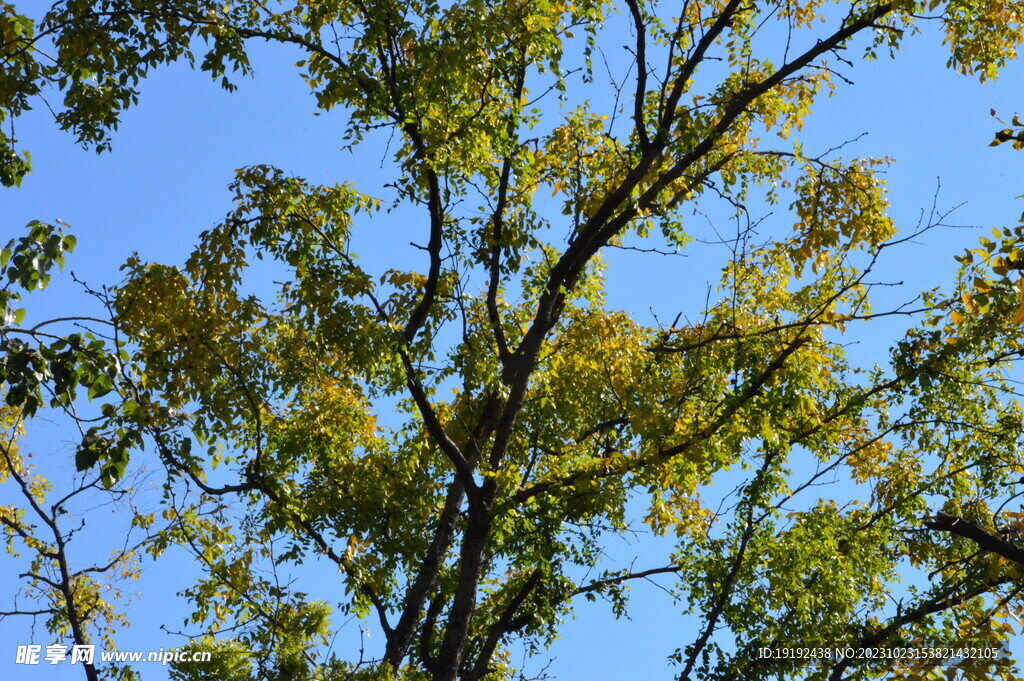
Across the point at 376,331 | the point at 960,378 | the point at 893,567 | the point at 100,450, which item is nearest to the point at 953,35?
the point at 960,378

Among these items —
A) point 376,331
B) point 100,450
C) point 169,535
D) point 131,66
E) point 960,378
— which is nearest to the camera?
point 100,450

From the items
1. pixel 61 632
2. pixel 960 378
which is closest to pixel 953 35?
pixel 960 378

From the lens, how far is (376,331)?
29.2ft

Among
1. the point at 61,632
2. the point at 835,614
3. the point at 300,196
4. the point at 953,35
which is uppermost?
the point at 953,35

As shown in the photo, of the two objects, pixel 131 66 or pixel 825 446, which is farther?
pixel 825 446

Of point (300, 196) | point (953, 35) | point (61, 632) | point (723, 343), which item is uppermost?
point (953, 35)

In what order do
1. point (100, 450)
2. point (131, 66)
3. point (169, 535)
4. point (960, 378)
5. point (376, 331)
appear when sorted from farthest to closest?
1. point (960, 378)
2. point (169, 535)
3. point (131, 66)
4. point (376, 331)
5. point (100, 450)

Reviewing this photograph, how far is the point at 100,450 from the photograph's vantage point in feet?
18.5

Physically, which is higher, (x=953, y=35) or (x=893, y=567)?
(x=953, y=35)

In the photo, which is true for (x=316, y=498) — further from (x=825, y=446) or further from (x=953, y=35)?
(x=953, y=35)

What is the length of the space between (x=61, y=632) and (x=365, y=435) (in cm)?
454

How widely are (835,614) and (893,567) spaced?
1.94 meters

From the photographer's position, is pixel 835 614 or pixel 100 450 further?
pixel 835 614

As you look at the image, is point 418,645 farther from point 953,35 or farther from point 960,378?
point 953,35
